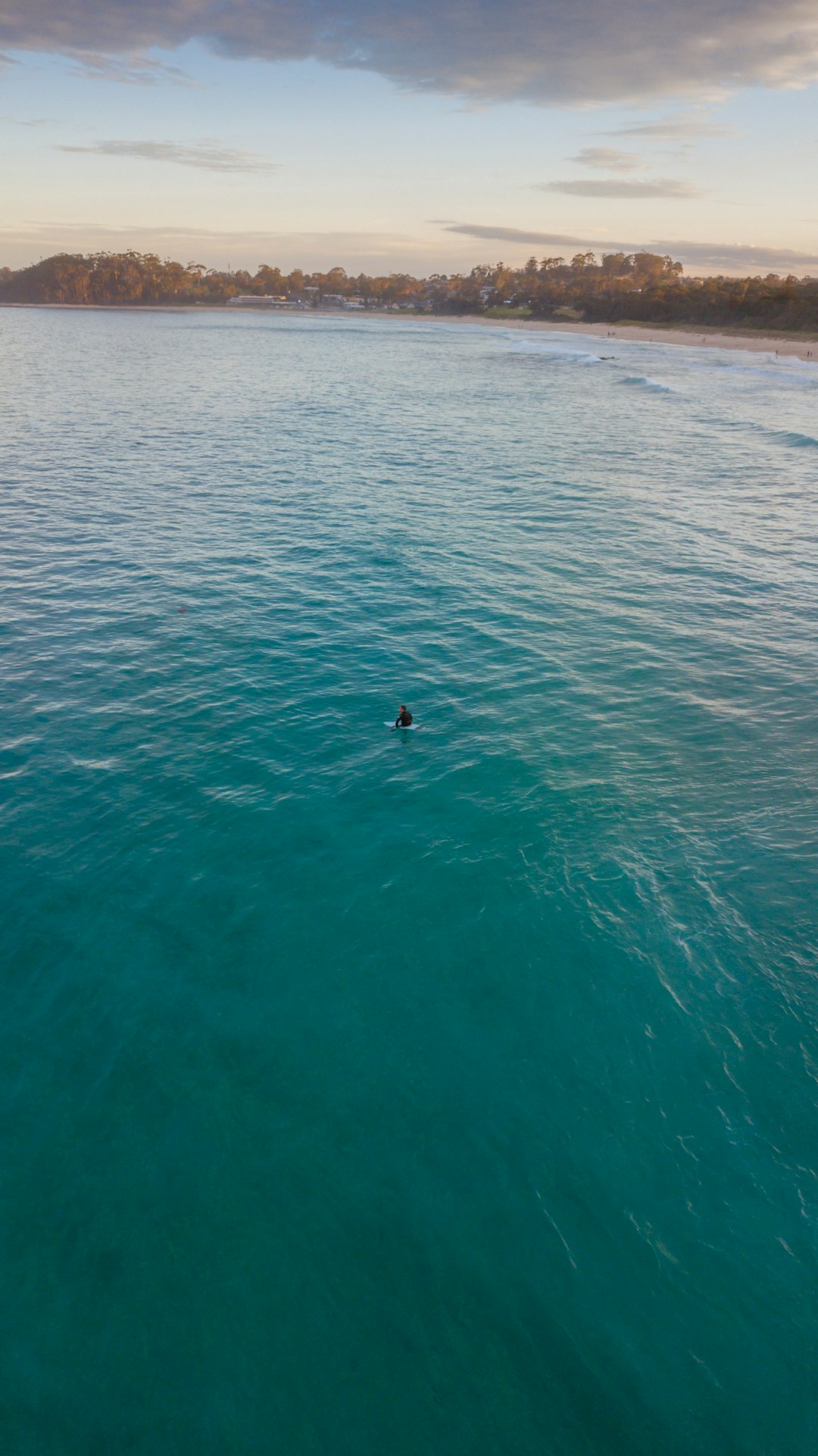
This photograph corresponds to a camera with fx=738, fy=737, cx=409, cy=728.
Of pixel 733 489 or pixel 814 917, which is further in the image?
pixel 733 489

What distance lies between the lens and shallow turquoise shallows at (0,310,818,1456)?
43.8 ft

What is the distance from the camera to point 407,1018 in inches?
773

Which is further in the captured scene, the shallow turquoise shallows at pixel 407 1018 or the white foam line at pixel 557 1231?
the white foam line at pixel 557 1231

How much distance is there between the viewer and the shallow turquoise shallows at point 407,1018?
13353mm

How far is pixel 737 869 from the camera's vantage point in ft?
80.2

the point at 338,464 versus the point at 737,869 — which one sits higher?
the point at 338,464

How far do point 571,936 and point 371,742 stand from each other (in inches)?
501

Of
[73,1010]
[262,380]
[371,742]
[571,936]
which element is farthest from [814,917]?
[262,380]

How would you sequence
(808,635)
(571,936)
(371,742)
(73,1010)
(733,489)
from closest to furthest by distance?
(73,1010) → (571,936) → (371,742) → (808,635) → (733,489)

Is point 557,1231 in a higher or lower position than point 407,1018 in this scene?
lower

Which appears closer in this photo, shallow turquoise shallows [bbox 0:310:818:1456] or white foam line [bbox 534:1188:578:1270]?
shallow turquoise shallows [bbox 0:310:818:1456]

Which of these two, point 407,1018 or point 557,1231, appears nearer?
point 557,1231

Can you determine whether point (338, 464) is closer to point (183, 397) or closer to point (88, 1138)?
point (183, 397)

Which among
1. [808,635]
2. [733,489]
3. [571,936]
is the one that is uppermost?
[733,489]
